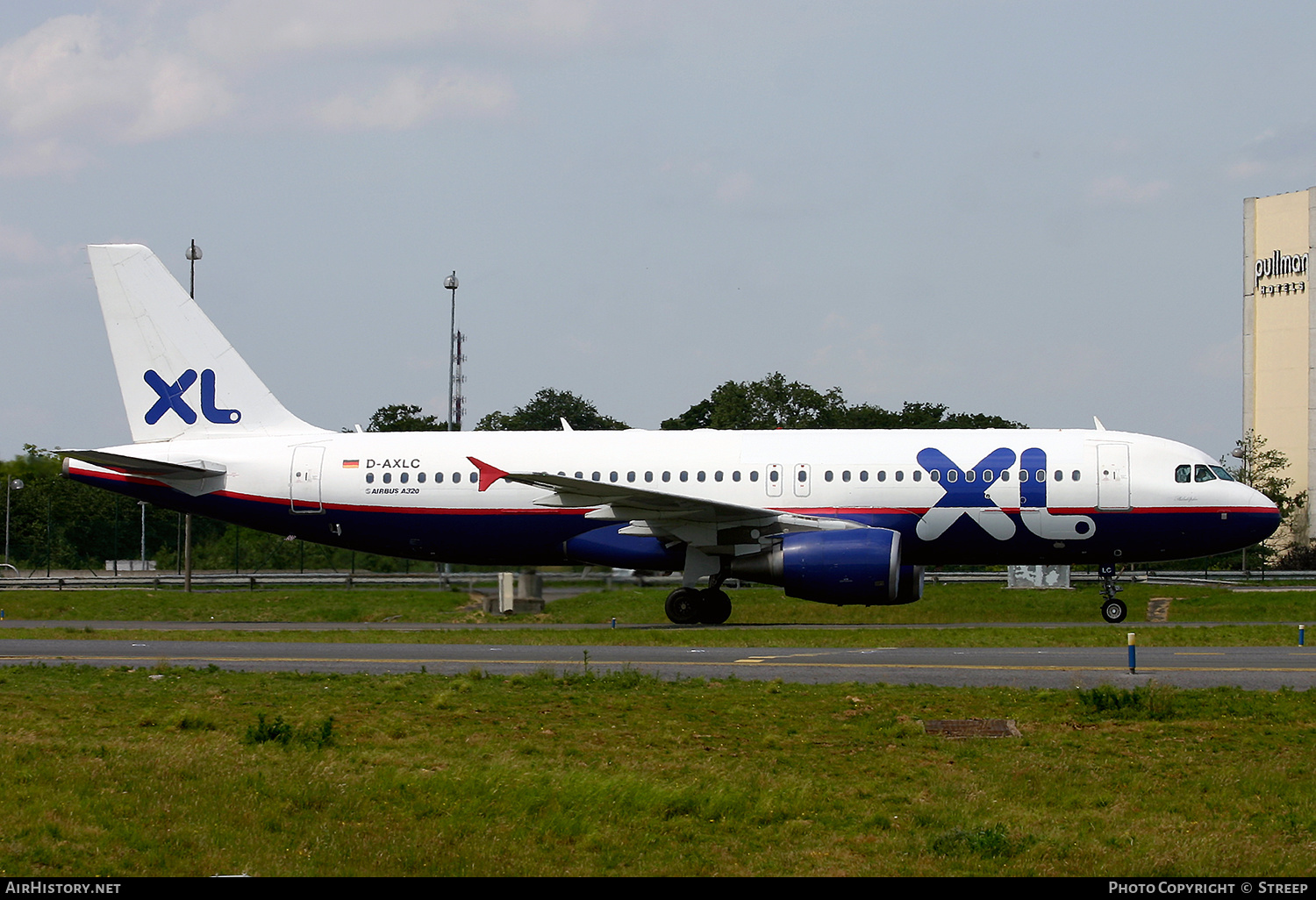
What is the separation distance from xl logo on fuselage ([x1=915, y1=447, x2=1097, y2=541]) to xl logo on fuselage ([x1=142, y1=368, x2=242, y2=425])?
1535 centimetres

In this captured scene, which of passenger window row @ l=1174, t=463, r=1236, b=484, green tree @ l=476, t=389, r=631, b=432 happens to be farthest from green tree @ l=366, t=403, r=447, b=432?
passenger window row @ l=1174, t=463, r=1236, b=484

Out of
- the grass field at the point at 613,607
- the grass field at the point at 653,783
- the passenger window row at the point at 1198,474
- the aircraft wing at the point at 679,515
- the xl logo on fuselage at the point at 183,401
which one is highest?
the xl logo on fuselage at the point at 183,401

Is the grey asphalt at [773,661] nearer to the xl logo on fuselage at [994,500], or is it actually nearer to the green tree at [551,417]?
the xl logo on fuselage at [994,500]

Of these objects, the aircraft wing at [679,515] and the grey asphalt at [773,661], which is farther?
the aircraft wing at [679,515]

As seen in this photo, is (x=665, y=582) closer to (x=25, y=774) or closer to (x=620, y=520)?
(x=620, y=520)

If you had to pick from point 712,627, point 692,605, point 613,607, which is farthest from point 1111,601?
point 613,607

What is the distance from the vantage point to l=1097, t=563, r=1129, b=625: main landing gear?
27.3m

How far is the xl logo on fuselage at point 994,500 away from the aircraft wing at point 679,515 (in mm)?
1855

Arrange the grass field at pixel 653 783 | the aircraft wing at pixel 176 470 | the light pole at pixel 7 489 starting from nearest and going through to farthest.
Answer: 1. the grass field at pixel 653 783
2. the aircraft wing at pixel 176 470
3. the light pole at pixel 7 489

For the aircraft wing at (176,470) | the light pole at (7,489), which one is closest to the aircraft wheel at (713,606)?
the aircraft wing at (176,470)

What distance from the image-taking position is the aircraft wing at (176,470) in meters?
28.1

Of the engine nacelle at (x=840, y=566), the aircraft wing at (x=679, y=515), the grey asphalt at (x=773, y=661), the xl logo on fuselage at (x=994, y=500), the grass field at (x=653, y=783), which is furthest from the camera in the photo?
the xl logo on fuselage at (x=994, y=500)

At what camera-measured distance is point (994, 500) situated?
26641mm

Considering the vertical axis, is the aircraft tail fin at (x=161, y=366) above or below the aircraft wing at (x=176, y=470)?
above
